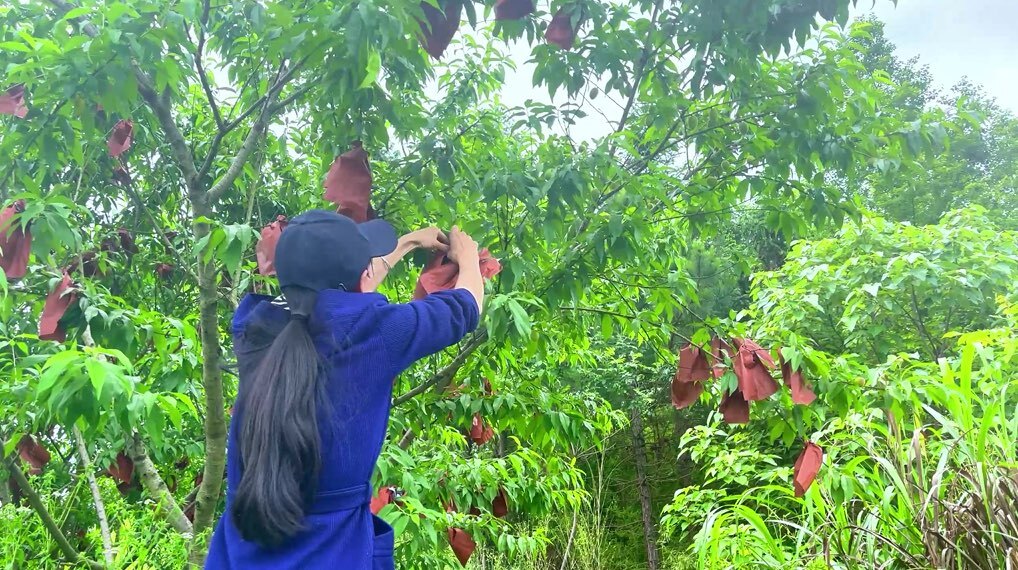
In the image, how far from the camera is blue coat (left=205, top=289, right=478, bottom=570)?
1.15m

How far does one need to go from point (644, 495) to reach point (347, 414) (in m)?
8.02

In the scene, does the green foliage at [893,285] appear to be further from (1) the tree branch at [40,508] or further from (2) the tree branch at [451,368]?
(1) the tree branch at [40,508]

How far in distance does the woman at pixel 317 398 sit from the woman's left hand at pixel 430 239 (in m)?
0.28

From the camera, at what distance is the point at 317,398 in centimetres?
113

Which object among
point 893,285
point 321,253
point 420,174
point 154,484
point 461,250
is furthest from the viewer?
point 893,285

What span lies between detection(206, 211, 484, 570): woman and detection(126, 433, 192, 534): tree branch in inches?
47.4

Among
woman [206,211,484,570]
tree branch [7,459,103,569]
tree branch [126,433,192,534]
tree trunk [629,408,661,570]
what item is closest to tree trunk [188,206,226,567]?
tree branch [126,433,192,534]

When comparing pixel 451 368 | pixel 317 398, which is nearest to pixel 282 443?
pixel 317 398

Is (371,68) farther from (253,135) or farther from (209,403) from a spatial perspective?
(209,403)

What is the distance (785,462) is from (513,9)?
5.93 m

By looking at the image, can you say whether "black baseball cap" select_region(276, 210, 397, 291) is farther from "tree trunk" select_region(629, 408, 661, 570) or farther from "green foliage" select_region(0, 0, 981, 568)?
"tree trunk" select_region(629, 408, 661, 570)

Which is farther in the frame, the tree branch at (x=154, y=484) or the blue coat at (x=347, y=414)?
the tree branch at (x=154, y=484)

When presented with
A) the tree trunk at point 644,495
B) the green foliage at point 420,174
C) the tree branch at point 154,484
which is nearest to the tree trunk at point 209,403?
the green foliage at point 420,174

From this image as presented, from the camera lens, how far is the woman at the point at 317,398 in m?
1.10
